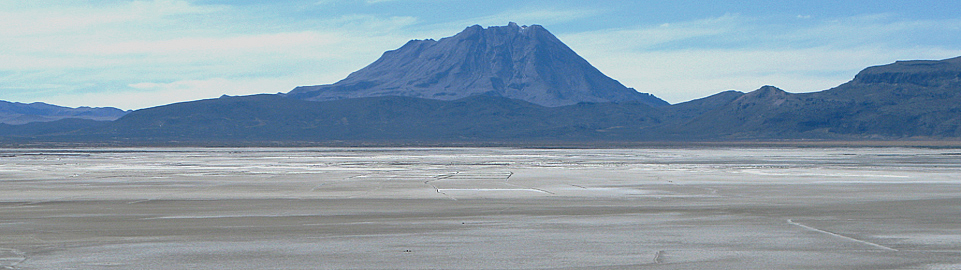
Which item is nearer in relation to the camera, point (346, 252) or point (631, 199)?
point (346, 252)

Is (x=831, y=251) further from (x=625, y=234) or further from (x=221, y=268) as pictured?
(x=221, y=268)

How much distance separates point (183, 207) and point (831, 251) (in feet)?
43.9

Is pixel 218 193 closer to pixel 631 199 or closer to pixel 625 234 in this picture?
pixel 631 199

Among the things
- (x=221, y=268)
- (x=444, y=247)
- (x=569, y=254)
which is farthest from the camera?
(x=444, y=247)

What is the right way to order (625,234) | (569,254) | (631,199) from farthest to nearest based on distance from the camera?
(631,199)
(625,234)
(569,254)

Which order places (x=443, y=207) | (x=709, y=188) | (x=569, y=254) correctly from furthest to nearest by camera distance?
(x=709, y=188) < (x=443, y=207) < (x=569, y=254)

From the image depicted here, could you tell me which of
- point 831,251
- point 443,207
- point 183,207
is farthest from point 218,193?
point 831,251

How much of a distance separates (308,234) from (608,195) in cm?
1129

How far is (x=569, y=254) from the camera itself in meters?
12.7

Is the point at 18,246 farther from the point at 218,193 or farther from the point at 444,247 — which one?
the point at 218,193

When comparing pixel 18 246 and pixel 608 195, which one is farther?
pixel 608 195

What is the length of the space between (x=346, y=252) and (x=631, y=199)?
1169cm

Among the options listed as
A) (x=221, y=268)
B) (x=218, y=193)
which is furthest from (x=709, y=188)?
(x=221, y=268)

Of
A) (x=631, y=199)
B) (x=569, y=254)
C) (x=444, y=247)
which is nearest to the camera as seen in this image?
(x=569, y=254)
